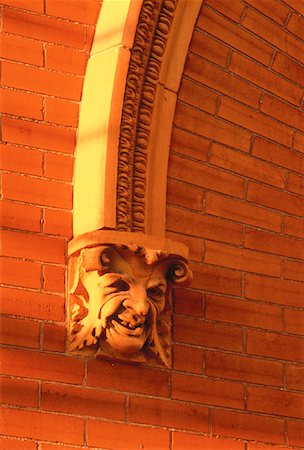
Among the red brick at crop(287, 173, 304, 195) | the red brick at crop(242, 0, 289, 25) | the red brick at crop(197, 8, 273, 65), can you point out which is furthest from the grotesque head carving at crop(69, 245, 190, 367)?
the red brick at crop(242, 0, 289, 25)

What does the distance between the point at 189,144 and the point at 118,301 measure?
0.52m

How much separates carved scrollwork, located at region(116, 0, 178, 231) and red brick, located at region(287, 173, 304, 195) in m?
0.50

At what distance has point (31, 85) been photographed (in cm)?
354

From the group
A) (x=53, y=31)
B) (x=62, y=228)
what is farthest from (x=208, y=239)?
(x=53, y=31)

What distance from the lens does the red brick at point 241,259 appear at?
12.1 feet

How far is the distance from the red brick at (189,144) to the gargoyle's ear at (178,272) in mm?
334

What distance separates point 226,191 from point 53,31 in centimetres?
59

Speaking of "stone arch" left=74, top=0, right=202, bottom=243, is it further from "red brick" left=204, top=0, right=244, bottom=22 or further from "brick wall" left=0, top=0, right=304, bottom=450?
"red brick" left=204, top=0, right=244, bottom=22

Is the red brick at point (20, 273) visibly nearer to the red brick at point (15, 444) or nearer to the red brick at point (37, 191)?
the red brick at point (37, 191)

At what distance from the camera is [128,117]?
354 centimetres

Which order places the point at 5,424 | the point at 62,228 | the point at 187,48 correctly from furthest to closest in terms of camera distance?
the point at 187,48 < the point at 62,228 < the point at 5,424

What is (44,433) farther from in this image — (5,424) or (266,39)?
(266,39)

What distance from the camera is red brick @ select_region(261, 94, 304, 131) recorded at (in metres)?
3.92

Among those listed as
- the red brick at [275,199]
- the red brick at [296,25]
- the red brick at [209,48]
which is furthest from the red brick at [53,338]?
the red brick at [296,25]
